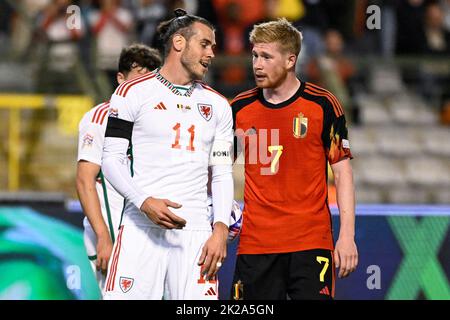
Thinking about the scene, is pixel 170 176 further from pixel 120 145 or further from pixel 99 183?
pixel 99 183

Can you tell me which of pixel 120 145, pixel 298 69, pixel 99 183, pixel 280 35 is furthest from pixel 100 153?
pixel 298 69

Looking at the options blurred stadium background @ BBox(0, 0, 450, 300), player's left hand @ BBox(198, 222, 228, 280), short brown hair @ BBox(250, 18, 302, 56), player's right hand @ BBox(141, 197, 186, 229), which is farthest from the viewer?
blurred stadium background @ BBox(0, 0, 450, 300)

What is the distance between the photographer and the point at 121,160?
629 centimetres

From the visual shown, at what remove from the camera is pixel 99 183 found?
7.44 metres

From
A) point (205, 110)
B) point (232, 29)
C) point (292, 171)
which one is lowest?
point (292, 171)

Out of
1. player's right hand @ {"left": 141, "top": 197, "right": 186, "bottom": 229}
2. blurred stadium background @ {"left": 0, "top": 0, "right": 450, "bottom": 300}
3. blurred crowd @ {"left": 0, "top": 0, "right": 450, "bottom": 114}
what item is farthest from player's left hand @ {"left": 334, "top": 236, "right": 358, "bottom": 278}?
blurred crowd @ {"left": 0, "top": 0, "right": 450, "bottom": 114}

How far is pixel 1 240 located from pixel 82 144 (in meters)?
2.23

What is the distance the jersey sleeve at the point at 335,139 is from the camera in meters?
6.70

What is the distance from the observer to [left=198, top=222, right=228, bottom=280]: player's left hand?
6184 millimetres

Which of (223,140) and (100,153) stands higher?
(223,140)

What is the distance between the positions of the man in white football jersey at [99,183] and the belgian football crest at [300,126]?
126cm

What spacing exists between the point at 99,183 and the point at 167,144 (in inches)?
→ 47.7

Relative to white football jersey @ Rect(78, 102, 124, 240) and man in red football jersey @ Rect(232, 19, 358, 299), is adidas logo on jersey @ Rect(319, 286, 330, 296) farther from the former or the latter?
white football jersey @ Rect(78, 102, 124, 240)

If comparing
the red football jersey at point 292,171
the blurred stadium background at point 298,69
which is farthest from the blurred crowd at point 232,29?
the red football jersey at point 292,171
